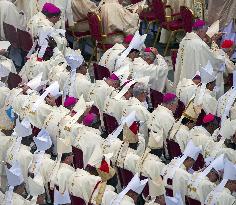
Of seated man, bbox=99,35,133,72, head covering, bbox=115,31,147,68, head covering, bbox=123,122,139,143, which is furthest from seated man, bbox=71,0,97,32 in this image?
head covering, bbox=123,122,139,143

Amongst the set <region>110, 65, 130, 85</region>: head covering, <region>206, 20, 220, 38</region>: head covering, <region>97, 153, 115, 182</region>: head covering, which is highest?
<region>206, 20, 220, 38</region>: head covering

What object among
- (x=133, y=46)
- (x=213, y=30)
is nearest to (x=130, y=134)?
(x=133, y=46)

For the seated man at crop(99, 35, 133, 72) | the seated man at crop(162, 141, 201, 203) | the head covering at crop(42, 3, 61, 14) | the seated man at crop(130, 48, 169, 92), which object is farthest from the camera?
the head covering at crop(42, 3, 61, 14)

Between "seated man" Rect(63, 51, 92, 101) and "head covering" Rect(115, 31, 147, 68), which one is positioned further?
"head covering" Rect(115, 31, 147, 68)

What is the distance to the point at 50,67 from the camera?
512 inches

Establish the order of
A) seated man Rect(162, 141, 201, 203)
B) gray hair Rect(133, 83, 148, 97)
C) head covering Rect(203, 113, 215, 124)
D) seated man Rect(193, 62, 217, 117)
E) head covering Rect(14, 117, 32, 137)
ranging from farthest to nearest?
seated man Rect(193, 62, 217, 117), gray hair Rect(133, 83, 148, 97), head covering Rect(203, 113, 215, 124), head covering Rect(14, 117, 32, 137), seated man Rect(162, 141, 201, 203)

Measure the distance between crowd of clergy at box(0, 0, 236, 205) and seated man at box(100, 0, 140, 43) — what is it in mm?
940

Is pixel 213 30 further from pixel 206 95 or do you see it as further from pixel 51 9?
pixel 51 9

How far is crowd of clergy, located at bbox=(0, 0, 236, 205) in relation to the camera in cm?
984

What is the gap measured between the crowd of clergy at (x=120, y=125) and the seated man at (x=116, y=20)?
940 mm

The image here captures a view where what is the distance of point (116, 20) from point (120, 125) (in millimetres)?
4444

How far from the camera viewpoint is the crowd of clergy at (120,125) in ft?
32.3

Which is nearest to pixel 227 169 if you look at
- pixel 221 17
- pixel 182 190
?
pixel 182 190

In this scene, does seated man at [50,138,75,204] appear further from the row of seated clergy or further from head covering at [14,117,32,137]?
head covering at [14,117,32,137]
